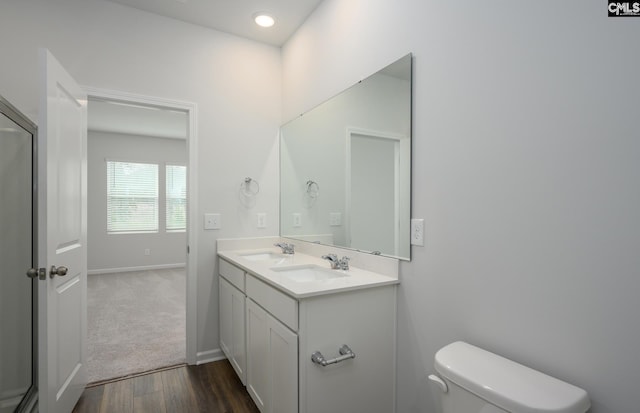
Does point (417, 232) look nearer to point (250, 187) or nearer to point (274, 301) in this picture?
point (274, 301)

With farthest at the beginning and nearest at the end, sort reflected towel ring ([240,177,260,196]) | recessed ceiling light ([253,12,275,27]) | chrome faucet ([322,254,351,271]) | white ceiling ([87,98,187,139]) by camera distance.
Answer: white ceiling ([87,98,187,139]) < reflected towel ring ([240,177,260,196]) < recessed ceiling light ([253,12,275,27]) < chrome faucet ([322,254,351,271])

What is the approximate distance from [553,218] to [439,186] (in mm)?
488

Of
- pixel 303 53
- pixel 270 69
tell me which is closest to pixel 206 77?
pixel 270 69

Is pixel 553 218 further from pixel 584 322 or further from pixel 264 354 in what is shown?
pixel 264 354

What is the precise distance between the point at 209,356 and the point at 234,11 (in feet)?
8.93

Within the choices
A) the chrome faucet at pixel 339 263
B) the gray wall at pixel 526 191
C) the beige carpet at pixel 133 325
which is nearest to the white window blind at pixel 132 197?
the beige carpet at pixel 133 325

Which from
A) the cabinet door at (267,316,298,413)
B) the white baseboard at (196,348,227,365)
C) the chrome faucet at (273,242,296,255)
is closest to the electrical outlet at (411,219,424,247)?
the cabinet door at (267,316,298,413)

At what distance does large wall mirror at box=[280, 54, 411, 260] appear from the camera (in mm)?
1700

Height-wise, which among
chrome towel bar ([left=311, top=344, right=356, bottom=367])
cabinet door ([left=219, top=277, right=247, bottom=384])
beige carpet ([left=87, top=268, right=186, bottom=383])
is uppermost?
chrome towel bar ([left=311, top=344, right=356, bottom=367])

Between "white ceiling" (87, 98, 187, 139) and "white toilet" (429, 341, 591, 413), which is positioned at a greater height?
Answer: "white ceiling" (87, 98, 187, 139)

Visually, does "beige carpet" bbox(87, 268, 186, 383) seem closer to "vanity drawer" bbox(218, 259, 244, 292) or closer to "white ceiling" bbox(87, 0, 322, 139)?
"vanity drawer" bbox(218, 259, 244, 292)

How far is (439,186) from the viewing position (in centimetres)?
149

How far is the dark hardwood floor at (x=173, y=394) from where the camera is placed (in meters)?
2.04

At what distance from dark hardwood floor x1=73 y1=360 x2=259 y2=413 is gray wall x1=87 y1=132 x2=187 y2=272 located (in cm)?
450
